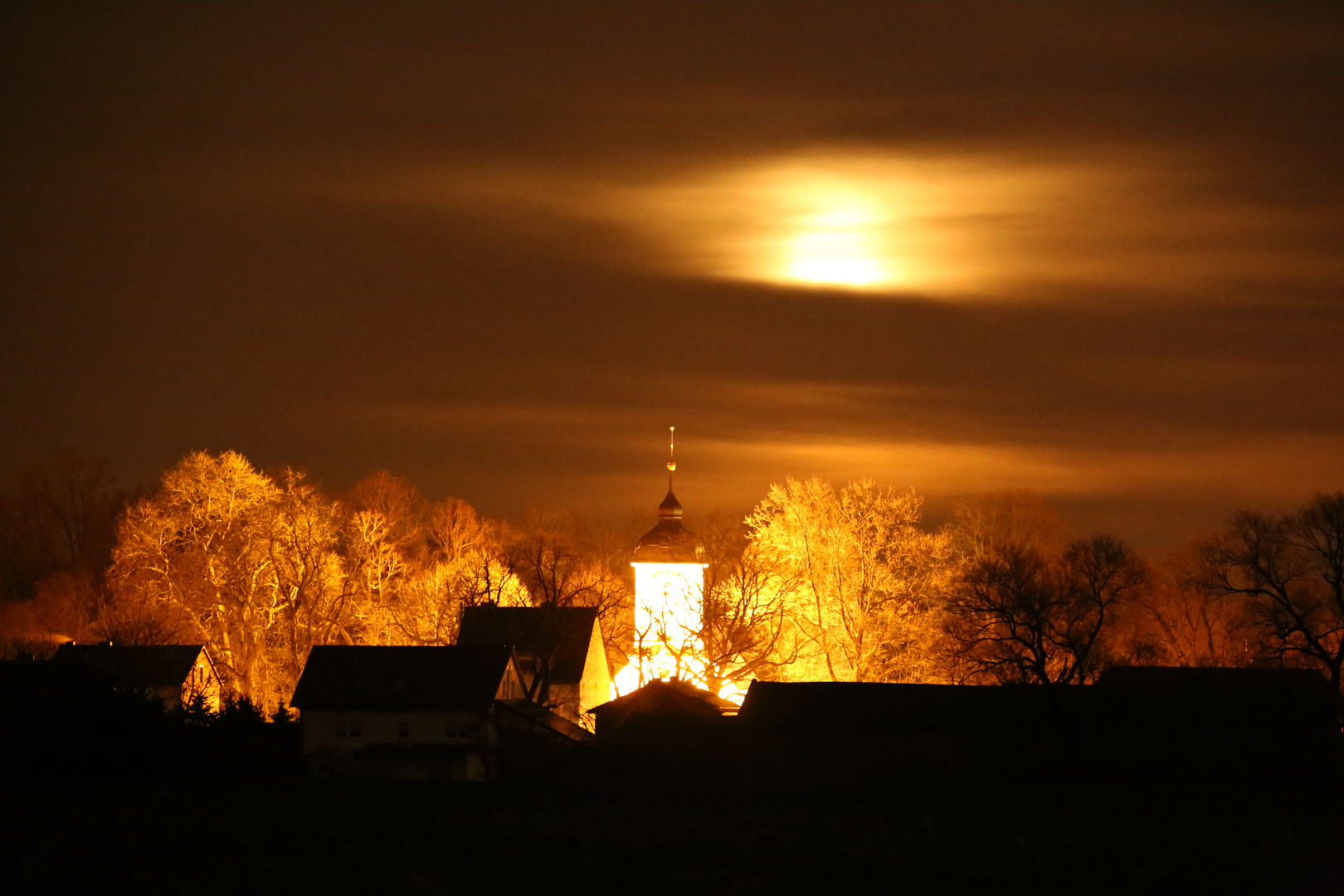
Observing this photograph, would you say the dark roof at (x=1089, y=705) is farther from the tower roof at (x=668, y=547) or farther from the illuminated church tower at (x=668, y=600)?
the tower roof at (x=668, y=547)

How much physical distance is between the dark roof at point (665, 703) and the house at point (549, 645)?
19.6 feet

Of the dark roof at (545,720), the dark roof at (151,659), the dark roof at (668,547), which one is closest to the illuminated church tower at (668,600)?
the dark roof at (668,547)

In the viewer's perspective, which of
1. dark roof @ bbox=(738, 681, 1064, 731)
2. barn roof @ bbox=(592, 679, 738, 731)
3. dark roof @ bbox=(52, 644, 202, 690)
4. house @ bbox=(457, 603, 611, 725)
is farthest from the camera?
house @ bbox=(457, 603, 611, 725)

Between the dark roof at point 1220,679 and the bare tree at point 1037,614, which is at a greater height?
the bare tree at point 1037,614

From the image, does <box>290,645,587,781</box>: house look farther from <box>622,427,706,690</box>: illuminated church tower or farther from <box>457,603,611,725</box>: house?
<box>622,427,706,690</box>: illuminated church tower

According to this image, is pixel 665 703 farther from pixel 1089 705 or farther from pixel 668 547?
pixel 668 547

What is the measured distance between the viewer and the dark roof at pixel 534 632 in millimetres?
67875

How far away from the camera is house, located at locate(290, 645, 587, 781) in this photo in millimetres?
56031

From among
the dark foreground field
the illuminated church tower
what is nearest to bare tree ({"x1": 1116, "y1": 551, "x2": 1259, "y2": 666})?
the illuminated church tower

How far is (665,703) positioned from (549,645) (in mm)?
15640

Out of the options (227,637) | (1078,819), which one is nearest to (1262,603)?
(1078,819)

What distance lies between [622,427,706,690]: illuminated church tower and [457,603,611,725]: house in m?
2.36

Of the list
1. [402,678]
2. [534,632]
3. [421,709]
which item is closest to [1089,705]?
[421,709]

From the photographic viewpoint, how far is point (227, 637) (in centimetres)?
7119
